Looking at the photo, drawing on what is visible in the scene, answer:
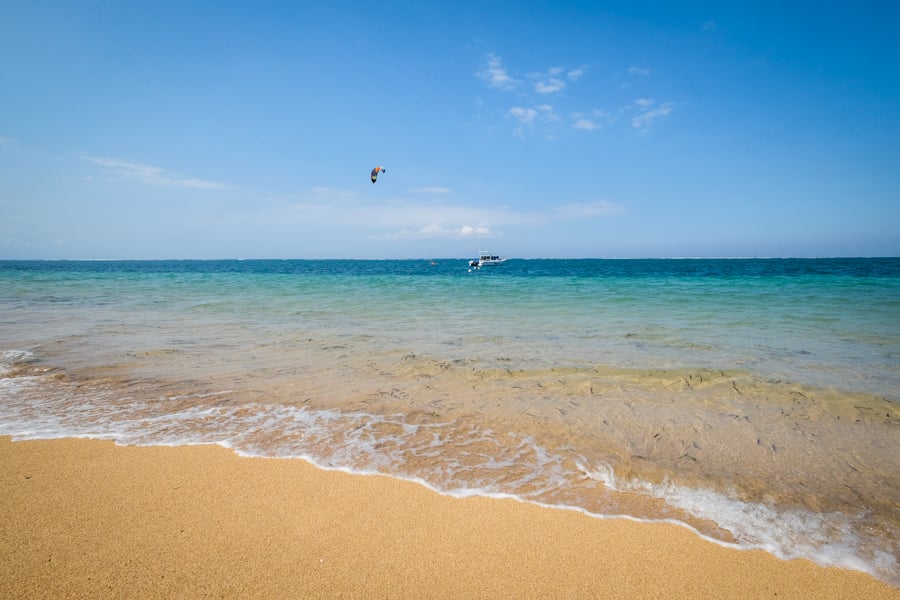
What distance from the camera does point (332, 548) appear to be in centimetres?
270

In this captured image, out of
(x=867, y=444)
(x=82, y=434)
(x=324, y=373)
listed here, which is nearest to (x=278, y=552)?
(x=82, y=434)

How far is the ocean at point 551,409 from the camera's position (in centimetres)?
345

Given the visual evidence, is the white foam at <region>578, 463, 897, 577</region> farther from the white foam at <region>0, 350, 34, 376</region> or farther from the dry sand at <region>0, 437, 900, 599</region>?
the white foam at <region>0, 350, 34, 376</region>

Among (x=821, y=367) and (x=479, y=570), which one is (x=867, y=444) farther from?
(x=479, y=570)

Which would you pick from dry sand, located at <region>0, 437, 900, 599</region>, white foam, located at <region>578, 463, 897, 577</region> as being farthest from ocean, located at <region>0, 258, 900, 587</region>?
dry sand, located at <region>0, 437, 900, 599</region>

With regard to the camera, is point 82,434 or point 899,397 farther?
point 899,397

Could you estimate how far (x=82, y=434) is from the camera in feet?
14.3

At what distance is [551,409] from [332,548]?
11.5 ft

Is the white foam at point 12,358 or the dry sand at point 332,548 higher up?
the white foam at point 12,358

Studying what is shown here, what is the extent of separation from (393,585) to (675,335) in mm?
10134

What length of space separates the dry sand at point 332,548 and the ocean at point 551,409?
0.30m

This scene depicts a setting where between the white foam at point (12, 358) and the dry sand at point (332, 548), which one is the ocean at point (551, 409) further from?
the dry sand at point (332, 548)

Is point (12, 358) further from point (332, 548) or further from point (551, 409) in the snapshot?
point (551, 409)

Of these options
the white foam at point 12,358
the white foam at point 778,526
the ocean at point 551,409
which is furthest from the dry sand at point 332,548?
the white foam at point 12,358
